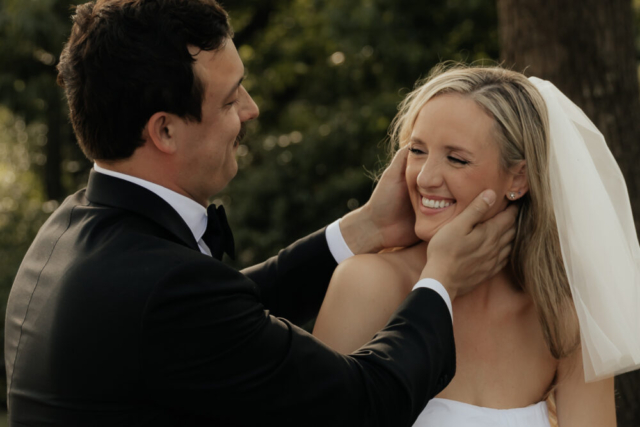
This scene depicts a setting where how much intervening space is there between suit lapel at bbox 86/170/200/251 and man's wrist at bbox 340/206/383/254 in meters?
0.97

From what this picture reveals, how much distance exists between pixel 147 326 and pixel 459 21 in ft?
20.4

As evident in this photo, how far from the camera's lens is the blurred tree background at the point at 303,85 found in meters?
7.14

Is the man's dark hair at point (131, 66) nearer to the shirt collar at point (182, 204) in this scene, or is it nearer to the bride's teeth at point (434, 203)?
the shirt collar at point (182, 204)

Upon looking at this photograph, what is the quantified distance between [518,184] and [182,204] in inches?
48.6

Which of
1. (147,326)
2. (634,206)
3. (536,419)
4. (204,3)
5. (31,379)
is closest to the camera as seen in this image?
(147,326)

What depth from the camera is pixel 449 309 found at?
2.31 metres

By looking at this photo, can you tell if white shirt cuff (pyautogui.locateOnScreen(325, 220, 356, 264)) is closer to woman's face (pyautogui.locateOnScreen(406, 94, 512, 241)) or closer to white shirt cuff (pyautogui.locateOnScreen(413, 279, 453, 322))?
woman's face (pyautogui.locateOnScreen(406, 94, 512, 241))

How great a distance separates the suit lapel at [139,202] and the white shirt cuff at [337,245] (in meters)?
0.95

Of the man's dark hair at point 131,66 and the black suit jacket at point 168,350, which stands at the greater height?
the man's dark hair at point 131,66

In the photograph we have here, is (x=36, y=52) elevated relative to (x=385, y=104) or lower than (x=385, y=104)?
elevated

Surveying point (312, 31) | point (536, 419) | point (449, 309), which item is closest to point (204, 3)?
point (449, 309)

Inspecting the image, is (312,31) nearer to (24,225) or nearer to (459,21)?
(459,21)

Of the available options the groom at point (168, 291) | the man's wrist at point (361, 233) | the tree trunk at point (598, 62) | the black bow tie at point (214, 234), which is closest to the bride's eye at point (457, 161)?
the groom at point (168, 291)

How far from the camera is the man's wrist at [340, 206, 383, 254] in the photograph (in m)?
3.10
